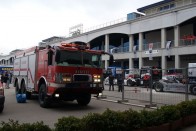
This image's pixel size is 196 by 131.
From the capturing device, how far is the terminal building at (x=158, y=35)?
39875 mm

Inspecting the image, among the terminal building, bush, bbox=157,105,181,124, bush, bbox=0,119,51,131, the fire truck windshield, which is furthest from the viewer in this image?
the terminal building

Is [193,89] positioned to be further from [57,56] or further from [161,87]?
[57,56]

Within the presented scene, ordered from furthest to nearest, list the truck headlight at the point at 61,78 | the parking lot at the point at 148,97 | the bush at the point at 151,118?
the parking lot at the point at 148,97, the truck headlight at the point at 61,78, the bush at the point at 151,118

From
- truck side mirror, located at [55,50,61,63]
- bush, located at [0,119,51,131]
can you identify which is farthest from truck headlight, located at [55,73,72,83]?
bush, located at [0,119,51,131]

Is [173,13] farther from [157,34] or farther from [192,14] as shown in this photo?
[157,34]

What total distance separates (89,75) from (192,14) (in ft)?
96.8

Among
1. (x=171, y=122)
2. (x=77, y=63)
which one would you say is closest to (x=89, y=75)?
(x=77, y=63)

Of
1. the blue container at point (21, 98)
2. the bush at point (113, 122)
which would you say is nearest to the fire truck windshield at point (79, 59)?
the blue container at point (21, 98)

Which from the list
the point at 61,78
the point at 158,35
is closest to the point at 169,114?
the point at 61,78

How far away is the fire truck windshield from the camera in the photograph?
12.6 meters

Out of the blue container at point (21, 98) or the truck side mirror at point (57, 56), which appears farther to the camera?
the blue container at point (21, 98)

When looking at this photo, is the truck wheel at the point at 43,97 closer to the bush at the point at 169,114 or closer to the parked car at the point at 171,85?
the parked car at the point at 171,85

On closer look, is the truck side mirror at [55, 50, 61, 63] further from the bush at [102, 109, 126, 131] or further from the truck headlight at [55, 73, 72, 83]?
the bush at [102, 109, 126, 131]

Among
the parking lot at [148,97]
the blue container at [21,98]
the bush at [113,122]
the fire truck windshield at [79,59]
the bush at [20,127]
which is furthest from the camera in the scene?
the blue container at [21,98]
